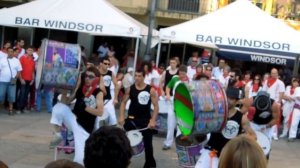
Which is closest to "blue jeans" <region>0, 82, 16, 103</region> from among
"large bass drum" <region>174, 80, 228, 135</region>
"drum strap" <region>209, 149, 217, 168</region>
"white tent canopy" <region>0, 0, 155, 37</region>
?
"white tent canopy" <region>0, 0, 155, 37</region>

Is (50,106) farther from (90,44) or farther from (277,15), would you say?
(277,15)

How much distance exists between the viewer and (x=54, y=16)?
13797 millimetres

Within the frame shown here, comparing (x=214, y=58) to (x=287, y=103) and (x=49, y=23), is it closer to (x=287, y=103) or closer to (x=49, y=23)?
(x=287, y=103)

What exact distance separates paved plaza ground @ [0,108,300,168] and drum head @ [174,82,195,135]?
258cm

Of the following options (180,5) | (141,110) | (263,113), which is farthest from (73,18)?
(180,5)

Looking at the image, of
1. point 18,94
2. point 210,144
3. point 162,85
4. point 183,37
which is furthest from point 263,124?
point 18,94

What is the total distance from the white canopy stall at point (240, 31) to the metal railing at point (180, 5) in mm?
11343

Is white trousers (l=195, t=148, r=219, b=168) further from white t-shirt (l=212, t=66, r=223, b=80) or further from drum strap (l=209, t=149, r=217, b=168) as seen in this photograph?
white t-shirt (l=212, t=66, r=223, b=80)

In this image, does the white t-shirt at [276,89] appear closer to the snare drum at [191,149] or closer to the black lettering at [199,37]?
the black lettering at [199,37]

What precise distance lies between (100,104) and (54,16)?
6.64 meters

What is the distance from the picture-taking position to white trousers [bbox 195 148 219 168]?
6.36 m

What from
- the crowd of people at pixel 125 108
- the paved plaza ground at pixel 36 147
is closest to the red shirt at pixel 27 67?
the crowd of people at pixel 125 108

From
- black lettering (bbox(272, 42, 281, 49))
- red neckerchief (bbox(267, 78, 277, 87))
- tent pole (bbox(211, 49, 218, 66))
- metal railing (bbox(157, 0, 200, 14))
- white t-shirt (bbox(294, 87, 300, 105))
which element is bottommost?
white t-shirt (bbox(294, 87, 300, 105))

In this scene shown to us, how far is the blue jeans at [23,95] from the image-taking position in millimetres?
13219
